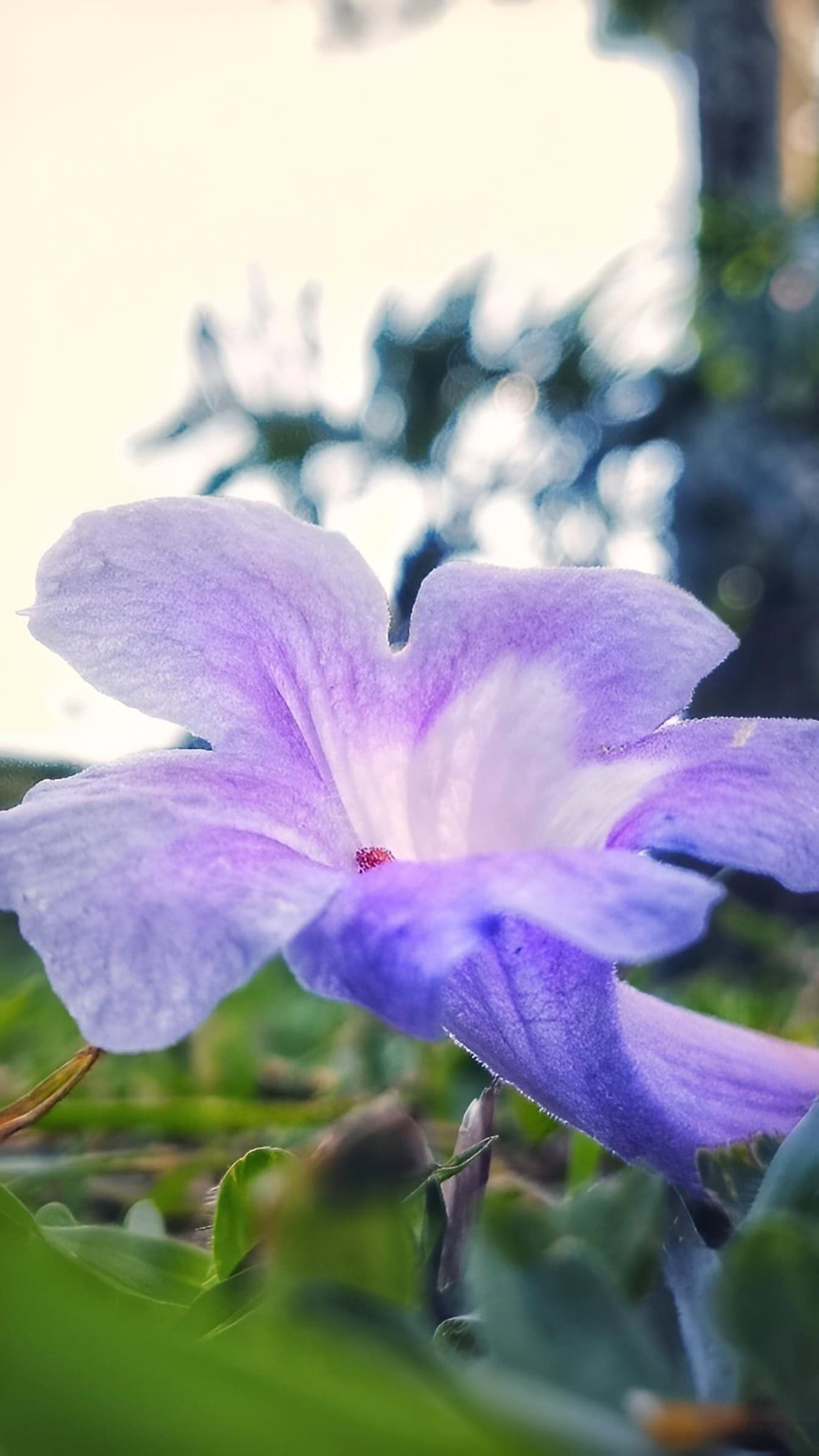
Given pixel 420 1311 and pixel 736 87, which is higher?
pixel 736 87

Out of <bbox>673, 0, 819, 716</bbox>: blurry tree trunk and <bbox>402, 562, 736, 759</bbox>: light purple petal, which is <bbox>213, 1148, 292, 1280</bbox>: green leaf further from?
<bbox>673, 0, 819, 716</bbox>: blurry tree trunk

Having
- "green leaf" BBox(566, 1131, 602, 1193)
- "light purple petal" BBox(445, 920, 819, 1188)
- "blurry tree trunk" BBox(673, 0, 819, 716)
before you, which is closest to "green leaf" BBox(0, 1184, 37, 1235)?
"light purple petal" BBox(445, 920, 819, 1188)

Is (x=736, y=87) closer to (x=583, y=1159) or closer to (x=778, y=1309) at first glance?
(x=583, y=1159)

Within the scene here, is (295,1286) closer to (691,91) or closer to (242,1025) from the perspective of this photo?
(242,1025)

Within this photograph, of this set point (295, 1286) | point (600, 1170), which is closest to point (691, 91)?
point (600, 1170)

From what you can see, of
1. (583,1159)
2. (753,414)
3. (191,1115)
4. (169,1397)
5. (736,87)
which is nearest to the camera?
(169,1397)

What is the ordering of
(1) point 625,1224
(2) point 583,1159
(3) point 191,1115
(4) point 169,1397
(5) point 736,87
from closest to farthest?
(4) point 169,1397
(1) point 625,1224
(2) point 583,1159
(3) point 191,1115
(5) point 736,87

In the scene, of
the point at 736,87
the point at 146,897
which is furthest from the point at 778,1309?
the point at 736,87

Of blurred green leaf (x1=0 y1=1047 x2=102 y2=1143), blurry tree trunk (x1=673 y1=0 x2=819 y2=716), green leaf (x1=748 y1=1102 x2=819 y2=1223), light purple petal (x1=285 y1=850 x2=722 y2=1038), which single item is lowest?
blurry tree trunk (x1=673 y1=0 x2=819 y2=716)
